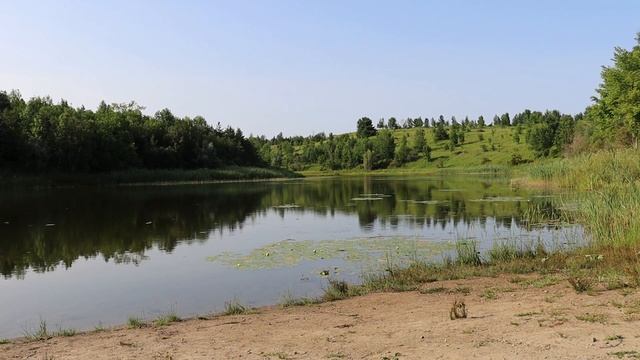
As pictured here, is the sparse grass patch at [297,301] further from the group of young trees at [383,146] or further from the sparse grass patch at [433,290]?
the group of young trees at [383,146]

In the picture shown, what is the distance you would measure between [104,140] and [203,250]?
60021mm

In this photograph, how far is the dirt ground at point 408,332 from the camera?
5.83m

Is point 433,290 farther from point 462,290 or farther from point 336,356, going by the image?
point 336,356

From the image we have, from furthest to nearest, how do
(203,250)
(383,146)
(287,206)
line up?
(383,146), (287,206), (203,250)

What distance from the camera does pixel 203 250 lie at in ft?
56.8

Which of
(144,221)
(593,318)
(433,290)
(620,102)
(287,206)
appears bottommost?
(287,206)

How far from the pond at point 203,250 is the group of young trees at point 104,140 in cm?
3649

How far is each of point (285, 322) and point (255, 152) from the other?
102 metres

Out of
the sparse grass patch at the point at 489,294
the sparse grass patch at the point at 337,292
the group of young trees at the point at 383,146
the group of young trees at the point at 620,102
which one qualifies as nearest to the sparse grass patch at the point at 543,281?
the sparse grass patch at the point at 489,294

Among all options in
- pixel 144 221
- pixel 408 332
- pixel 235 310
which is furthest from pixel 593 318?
pixel 144 221

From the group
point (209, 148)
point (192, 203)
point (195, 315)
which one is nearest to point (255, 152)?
point (209, 148)

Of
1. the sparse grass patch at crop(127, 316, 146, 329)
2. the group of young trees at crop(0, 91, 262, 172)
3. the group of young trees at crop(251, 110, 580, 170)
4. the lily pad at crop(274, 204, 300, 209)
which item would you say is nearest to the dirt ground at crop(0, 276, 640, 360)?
the sparse grass patch at crop(127, 316, 146, 329)

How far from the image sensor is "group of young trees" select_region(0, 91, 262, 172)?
63375 mm

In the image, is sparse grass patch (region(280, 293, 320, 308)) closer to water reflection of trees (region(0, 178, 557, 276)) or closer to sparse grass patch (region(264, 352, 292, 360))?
sparse grass patch (region(264, 352, 292, 360))
